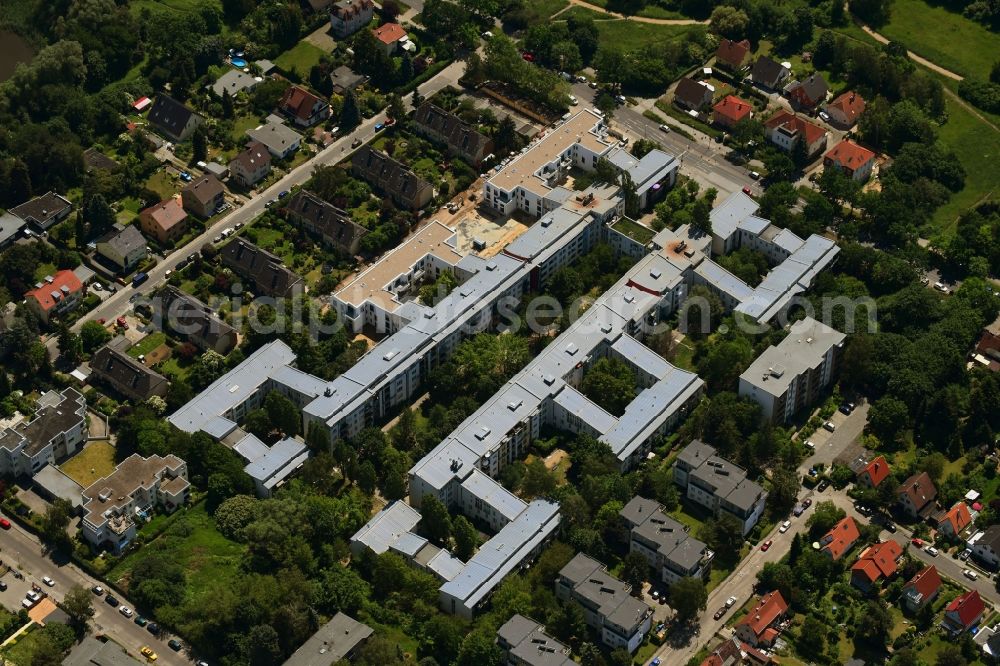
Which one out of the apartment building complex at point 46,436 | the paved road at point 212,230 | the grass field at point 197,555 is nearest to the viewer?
the grass field at point 197,555

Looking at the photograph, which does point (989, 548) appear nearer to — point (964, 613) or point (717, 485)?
point (964, 613)

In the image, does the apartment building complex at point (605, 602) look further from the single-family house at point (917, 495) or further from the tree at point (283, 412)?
the tree at point (283, 412)

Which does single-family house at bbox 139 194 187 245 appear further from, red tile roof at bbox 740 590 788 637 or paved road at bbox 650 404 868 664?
red tile roof at bbox 740 590 788 637

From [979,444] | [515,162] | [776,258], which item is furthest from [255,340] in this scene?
[979,444]

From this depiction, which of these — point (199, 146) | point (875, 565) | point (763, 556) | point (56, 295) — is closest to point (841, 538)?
point (875, 565)

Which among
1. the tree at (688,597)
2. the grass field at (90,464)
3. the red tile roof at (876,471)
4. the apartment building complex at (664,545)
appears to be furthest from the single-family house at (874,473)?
the grass field at (90,464)
